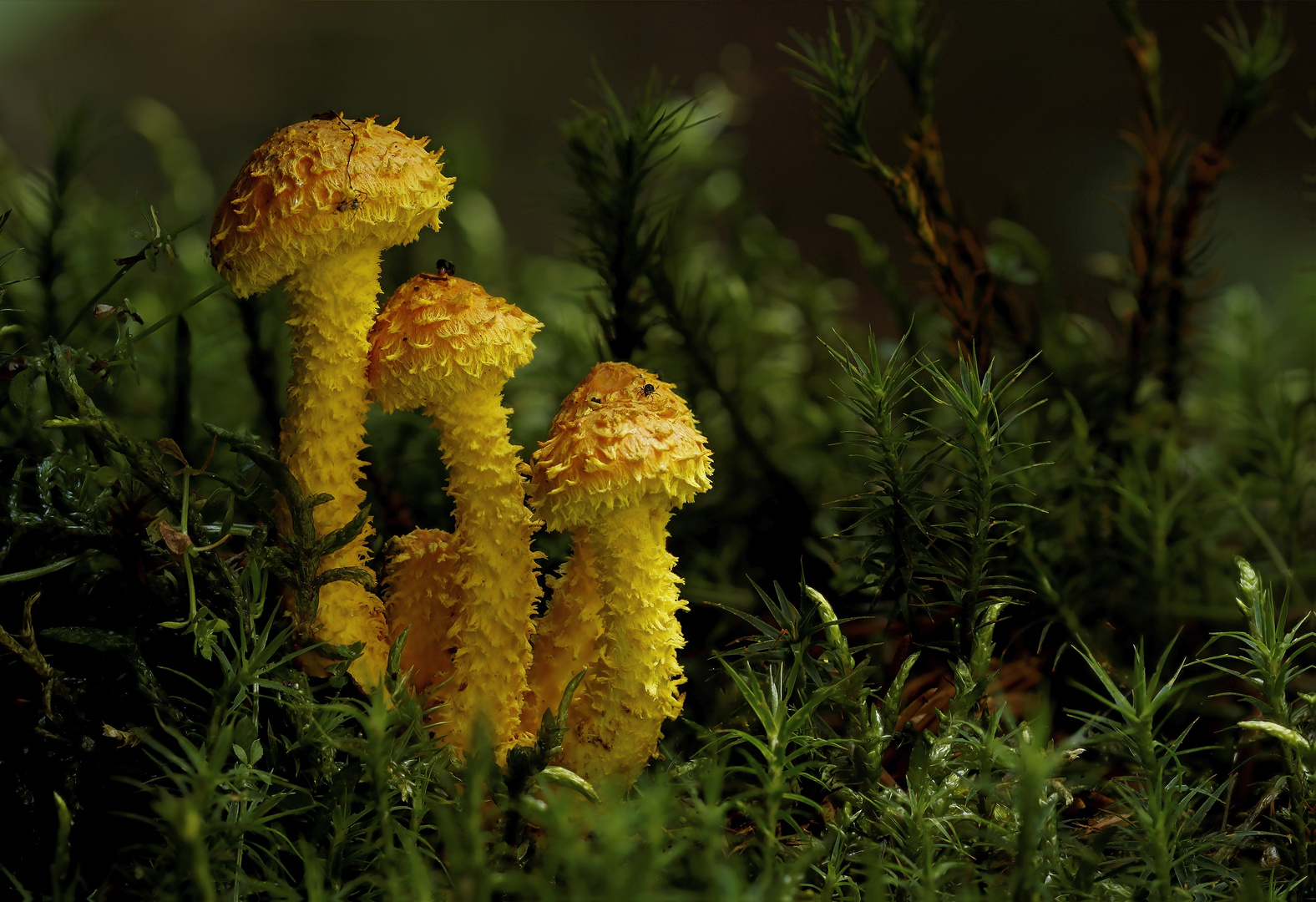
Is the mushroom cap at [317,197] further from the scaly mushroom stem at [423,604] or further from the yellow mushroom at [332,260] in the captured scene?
the scaly mushroom stem at [423,604]

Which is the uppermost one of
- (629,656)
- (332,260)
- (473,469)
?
(332,260)

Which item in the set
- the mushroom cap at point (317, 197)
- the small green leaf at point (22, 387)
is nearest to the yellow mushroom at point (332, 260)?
the mushroom cap at point (317, 197)

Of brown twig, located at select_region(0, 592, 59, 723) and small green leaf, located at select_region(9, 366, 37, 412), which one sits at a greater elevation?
small green leaf, located at select_region(9, 366, 37, 412)

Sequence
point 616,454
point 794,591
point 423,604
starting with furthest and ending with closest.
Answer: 1. point 794,591
2. point 423,604
3. point 616,454

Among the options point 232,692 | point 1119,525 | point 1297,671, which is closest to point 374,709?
point 232,692

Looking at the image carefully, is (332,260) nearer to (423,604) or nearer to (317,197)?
(317,197)

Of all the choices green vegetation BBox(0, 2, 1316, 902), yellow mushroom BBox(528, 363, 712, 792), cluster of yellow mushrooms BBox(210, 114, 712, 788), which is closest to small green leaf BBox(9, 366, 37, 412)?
green vegetation BBox(0, 2, 1316, 902)

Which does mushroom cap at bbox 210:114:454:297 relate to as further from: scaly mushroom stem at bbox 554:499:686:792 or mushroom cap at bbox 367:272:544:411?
scaly mushroom stem at bbox 554:499:686:792

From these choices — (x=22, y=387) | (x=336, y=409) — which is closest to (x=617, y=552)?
(x=336, y=409)
